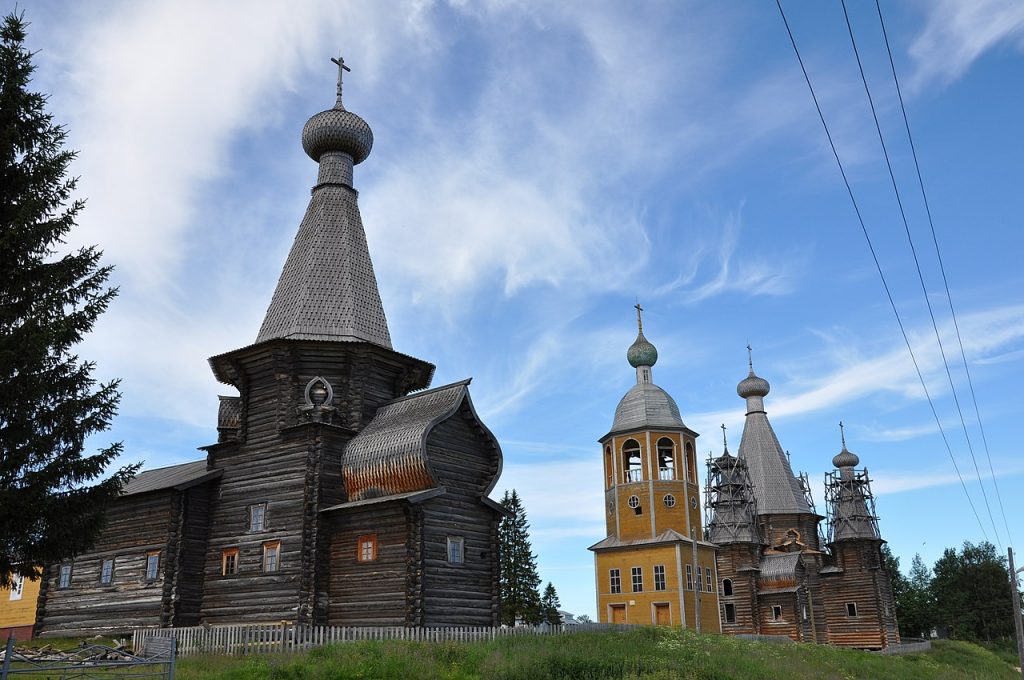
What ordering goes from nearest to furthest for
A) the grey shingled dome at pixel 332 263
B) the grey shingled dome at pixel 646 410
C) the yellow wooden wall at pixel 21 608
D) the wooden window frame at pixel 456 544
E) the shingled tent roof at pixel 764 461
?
1. the wooden window frame at pixel 456 544
2. the grey shingled dome at pixel 332 263
3. the yellow wooden wall at pixel 21 608
4. the grey shingled dome at pixel 646 410
5. the shingled tent roof at pixel 764 461

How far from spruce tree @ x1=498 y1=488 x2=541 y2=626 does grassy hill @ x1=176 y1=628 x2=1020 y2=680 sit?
22727 mm

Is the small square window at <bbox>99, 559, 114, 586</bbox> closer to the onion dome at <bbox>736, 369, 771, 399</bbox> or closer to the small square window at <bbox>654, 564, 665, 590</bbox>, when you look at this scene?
the small square window at <bbox>654, 564, 665, 590</bbox>

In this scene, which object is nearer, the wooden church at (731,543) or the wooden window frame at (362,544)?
the wooden window frame at (362,544)

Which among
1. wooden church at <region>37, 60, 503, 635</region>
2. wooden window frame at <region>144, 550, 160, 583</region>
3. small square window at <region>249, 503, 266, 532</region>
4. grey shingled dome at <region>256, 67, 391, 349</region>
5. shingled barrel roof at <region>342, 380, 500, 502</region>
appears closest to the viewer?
wooden church at <region>37, 60, 503, 635</region>

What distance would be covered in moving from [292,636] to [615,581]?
956 inches

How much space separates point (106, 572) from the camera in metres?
27.1

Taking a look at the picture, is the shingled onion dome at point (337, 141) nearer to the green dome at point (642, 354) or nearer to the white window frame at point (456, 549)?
the white window frame at point (456, 549)

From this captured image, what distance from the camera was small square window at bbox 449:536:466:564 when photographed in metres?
23.4

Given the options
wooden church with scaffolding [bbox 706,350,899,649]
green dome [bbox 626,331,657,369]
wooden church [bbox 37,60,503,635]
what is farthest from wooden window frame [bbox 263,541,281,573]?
wooden church with scaffolding [bbox 706,350,899,649]

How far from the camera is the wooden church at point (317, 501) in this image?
2295 cm

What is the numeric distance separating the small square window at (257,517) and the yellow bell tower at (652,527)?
1915 cm

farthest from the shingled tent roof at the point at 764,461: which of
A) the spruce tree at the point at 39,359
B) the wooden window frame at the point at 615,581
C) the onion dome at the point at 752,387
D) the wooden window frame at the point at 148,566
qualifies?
the spruce tree at the point at 39,359

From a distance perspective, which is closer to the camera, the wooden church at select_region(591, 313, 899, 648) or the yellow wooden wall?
the yellow wooden wall

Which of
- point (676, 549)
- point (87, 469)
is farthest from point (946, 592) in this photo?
point (87, 469)
